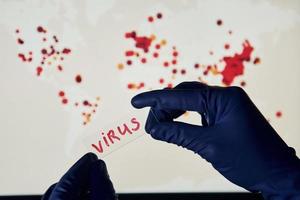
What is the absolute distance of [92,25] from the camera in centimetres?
121

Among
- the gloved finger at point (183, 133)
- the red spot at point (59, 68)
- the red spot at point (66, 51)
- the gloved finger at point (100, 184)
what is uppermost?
the red spot at point (66, 51)

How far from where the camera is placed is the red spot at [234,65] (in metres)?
1.21

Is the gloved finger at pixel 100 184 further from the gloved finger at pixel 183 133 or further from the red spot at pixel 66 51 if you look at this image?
the red spot at pixel 66 51

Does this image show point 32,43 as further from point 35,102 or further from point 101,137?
point 101,137

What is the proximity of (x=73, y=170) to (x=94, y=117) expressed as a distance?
1.63 ft

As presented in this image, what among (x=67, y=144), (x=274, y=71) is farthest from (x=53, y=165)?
(x=274, y=71)

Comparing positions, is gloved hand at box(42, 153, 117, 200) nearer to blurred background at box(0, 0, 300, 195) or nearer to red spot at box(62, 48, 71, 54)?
blurred background at box(0, 0, 300, 195)

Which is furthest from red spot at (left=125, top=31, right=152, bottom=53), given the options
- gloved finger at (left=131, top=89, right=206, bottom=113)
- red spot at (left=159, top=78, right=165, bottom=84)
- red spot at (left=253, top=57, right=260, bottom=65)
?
gloved finger at (left=131, top=89, right=206, bottom=113)

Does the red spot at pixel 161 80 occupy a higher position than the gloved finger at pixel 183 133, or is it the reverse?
the red spot at pixel 161 80

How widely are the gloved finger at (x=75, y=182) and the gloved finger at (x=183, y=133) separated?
0.16 meters

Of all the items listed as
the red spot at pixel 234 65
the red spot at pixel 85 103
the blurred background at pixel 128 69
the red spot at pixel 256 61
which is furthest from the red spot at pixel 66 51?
the red spot at pixel 256 61

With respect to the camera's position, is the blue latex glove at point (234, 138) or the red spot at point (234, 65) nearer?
the blue latex glove at point (234, 138)

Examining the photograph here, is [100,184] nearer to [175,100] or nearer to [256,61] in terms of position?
[175,100]

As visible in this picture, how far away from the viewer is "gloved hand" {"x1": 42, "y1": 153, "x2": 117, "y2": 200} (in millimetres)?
691
